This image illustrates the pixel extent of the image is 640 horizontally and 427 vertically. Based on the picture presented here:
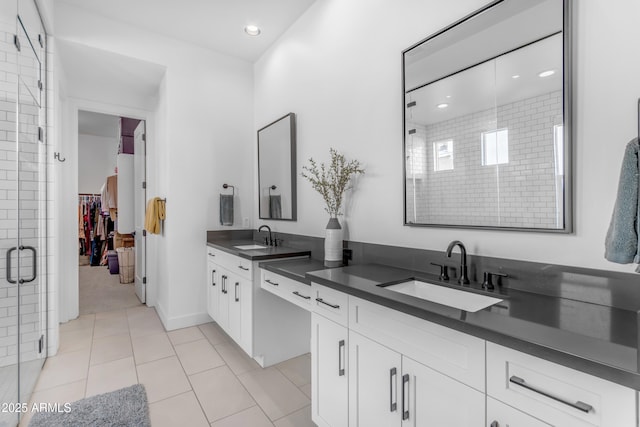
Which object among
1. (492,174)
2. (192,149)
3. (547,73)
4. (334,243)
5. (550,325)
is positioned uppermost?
(192,149)

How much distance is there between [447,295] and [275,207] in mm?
2184

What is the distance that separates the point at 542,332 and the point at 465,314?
222 millimetres

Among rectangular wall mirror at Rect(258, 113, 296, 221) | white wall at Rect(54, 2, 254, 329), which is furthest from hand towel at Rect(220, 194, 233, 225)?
rectangular wall mirror at Rect(258, 113, 296, 221)

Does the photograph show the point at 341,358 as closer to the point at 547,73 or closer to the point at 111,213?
the point at 547,73

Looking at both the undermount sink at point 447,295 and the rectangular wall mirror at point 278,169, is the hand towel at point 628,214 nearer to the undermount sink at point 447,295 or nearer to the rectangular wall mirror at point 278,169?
the undermount sink at point 447,295

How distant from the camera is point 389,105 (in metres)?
2.13

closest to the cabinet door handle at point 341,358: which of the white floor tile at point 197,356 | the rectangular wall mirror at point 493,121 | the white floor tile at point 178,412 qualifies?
the rectangular wall mirror at point 493,121

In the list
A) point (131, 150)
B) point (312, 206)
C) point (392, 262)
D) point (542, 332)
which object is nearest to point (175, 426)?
point (392, 262)

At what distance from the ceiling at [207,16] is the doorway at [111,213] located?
147 cm

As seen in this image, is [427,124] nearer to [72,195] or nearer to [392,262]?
[392,262]

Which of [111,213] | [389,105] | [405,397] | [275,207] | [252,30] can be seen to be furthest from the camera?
[111,213]

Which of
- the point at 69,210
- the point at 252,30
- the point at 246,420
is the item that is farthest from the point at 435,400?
the point at 69,210

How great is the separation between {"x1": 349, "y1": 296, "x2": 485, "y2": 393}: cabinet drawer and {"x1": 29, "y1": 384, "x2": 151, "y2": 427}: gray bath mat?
5.07ft

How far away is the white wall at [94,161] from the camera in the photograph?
25.0 feet
